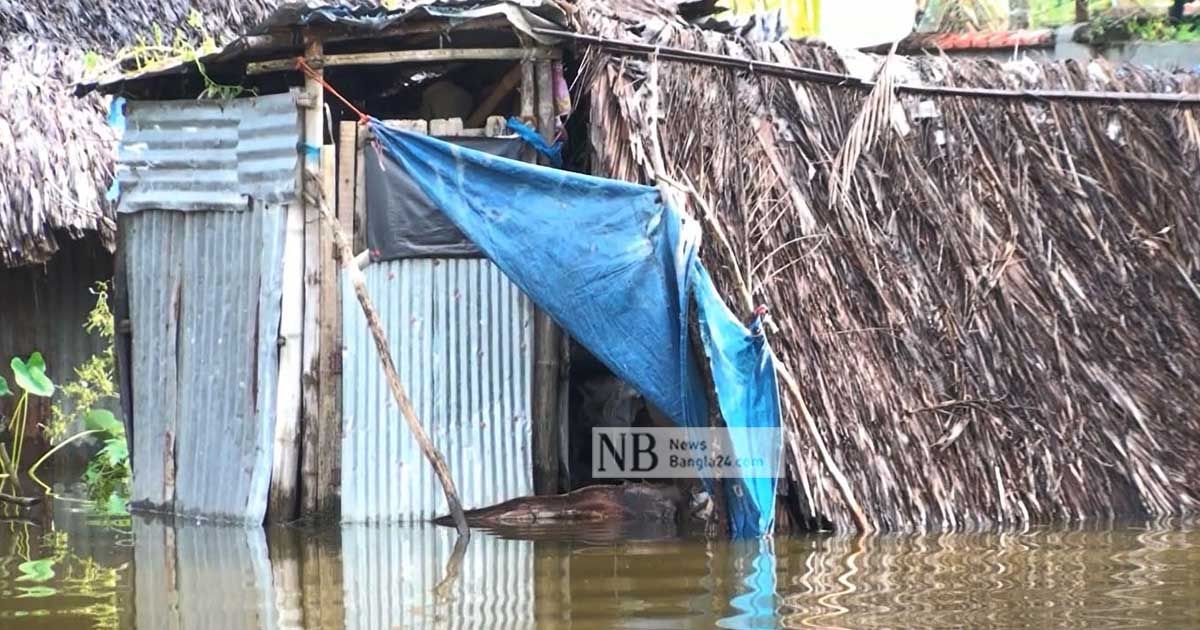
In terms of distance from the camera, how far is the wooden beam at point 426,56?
8094mm

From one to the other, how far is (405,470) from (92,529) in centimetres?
194

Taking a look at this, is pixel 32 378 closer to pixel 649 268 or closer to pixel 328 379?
pixel 328 379

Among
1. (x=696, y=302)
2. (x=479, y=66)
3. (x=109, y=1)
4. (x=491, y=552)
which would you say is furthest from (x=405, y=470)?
(x=109, y=1)

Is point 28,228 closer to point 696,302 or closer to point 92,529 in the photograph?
point 92,529

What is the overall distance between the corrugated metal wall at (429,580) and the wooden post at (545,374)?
65 cm

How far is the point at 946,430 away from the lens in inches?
323

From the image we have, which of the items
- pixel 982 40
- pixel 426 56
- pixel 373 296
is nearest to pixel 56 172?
pixel 373 296

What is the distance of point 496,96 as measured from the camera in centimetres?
866

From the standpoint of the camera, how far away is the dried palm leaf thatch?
8.01 m

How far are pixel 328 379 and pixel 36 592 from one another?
228 cm

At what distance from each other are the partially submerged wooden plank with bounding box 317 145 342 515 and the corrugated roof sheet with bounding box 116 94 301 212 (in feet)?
0.94

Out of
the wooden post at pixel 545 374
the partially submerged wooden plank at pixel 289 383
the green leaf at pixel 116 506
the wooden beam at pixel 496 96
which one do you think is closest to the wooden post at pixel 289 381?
the partially submerged wooden plank at pixel 289 383

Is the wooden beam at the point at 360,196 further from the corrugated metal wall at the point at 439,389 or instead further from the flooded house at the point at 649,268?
the corrugated metal wall at the point at 439,389

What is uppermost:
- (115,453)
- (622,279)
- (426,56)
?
(426,56)
